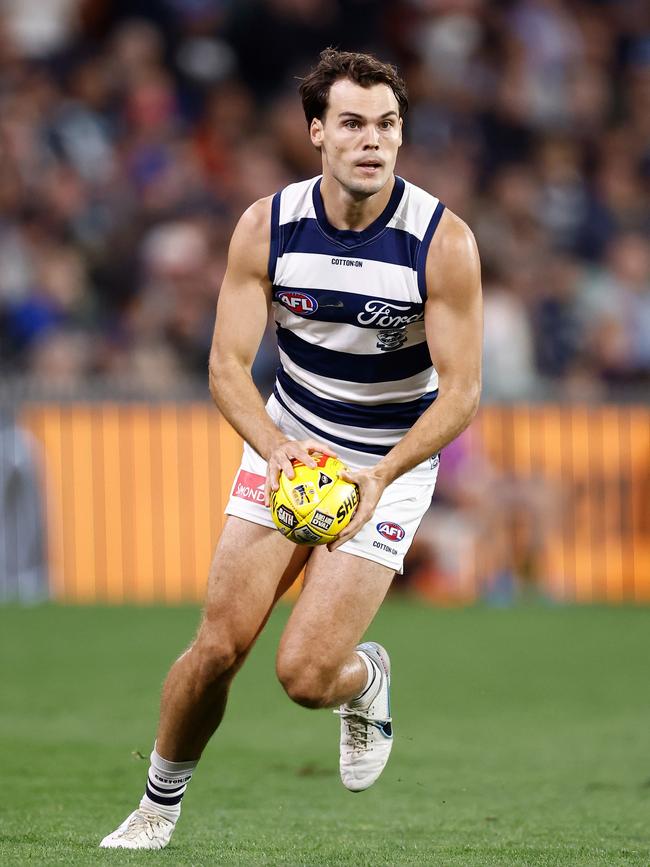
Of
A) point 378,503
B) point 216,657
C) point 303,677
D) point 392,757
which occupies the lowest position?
point 392,757

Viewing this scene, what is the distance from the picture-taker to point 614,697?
1042 centimetres

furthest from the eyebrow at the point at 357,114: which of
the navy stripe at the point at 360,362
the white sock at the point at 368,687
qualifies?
the white sock at the point at 368,687

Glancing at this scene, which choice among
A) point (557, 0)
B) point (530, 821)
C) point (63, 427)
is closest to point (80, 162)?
point (63, 427)

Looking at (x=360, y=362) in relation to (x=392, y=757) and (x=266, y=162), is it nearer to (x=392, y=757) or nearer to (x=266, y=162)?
(x=392, y=757)

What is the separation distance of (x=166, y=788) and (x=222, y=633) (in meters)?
0.69

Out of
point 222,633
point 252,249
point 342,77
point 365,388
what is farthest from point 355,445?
point 342,77

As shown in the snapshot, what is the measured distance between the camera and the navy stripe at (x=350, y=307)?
Answer: 6.41 meters

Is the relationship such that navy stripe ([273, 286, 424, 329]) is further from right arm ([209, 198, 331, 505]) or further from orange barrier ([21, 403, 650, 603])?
orange barrier ([21, 403, 650, 603])

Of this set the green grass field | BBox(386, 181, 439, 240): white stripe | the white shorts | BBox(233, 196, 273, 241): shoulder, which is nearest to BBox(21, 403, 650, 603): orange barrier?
the green grass field

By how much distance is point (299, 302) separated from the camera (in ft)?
21.4

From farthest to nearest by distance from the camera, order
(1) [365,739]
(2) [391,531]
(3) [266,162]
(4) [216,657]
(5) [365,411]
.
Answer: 1. (3) [266,162]
2. (1) [365,739]
3. (5) [365,411]
4. (2) [391,531]
5. (4) [216,657]

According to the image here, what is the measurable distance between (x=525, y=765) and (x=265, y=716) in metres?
2.04

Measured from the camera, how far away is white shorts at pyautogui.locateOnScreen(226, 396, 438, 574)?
6.52 m

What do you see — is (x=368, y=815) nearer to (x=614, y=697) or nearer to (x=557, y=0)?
(x=614, y=697)
